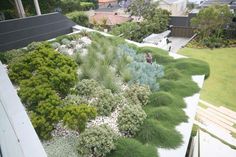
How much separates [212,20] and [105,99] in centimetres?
1610

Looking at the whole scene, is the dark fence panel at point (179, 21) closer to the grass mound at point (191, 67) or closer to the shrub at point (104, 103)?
the grass mound at point (191, 67)

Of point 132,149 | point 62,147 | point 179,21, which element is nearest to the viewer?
point 132,149

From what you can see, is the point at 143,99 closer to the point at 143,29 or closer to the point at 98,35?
the point at 98,35

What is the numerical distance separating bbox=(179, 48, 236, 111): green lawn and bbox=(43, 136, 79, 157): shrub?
857 cm

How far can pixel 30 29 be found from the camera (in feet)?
37.0

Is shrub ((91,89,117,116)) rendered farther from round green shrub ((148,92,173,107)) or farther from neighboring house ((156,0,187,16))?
neighboring house ((156,0,187,16))

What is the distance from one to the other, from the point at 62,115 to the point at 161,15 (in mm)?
18769

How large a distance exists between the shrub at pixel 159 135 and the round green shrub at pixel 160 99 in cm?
94

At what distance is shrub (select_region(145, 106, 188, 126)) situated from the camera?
5276mm

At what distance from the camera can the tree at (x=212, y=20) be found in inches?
701

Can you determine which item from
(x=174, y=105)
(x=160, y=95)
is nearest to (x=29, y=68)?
(x=160, y=95)

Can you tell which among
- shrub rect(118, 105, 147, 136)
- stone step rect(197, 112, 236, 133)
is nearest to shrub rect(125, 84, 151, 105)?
shrub rect(118, 105, 147, 136)

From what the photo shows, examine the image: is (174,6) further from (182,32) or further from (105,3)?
(105,3)

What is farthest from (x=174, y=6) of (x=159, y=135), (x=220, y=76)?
(x=159, y=135)
